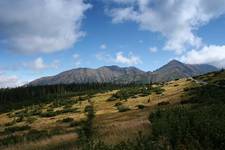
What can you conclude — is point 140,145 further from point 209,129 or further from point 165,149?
point 209,129

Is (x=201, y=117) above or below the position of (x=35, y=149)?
above

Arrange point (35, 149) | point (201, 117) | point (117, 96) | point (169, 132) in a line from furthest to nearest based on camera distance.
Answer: point (117, 96) → point (35, 149) → point (201, 117) → point (169, 132)

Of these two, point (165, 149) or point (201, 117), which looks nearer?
point (165, 149)

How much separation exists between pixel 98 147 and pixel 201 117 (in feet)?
12.4

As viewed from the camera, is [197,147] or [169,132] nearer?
→ [197,147]

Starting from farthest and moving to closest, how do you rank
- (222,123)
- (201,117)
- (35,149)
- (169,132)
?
1. (35,149)
2. (201,117)
3. (169,132)
4. (222,123)

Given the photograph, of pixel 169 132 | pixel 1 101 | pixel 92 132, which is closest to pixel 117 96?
pixel 92 132

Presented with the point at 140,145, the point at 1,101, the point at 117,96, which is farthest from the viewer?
the point at 1,101

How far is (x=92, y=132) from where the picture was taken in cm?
1694

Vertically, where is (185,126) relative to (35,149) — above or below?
above

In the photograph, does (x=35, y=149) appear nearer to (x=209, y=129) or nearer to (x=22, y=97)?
(x=209, y=129)

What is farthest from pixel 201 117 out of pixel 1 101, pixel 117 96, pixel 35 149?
pixel 1 101

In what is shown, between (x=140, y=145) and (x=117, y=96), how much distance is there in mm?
77493

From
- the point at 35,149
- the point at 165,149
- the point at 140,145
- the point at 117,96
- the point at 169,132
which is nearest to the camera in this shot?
the point at 165,149
